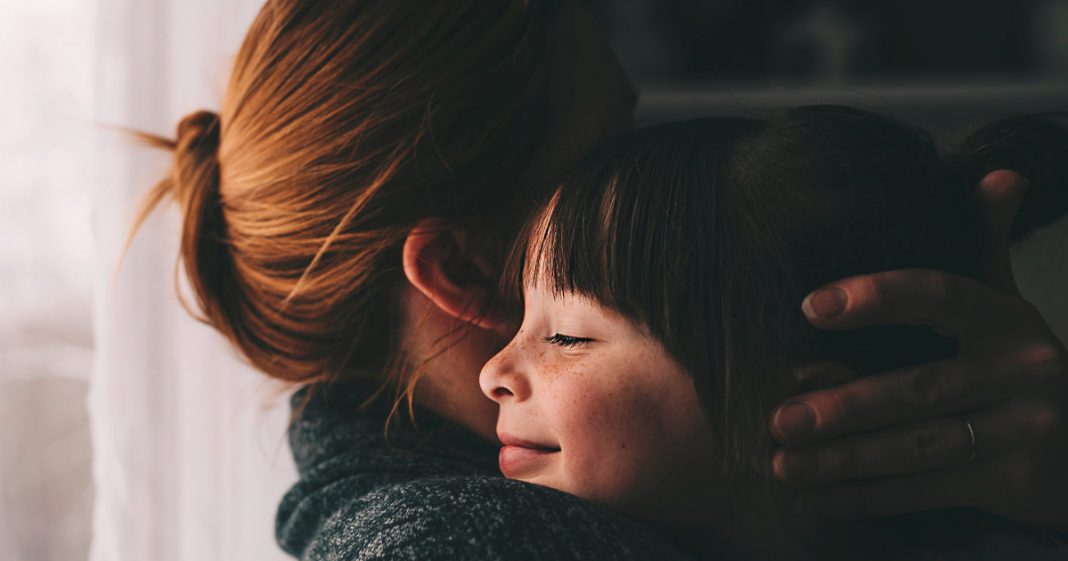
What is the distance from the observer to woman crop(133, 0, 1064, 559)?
73 centimetres

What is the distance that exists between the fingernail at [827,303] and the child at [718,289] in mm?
17

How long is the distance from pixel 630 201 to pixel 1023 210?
0.93 ft

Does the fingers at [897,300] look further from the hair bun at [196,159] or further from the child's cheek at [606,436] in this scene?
the hair bun at [196,159]

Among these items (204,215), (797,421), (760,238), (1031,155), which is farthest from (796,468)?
(204,215)

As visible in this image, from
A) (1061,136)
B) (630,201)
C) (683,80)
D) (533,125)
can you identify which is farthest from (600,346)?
(683,80)

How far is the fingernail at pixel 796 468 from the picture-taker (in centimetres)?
55

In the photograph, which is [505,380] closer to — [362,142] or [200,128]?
[362,142]

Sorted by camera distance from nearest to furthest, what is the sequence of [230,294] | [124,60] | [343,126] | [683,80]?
[343,126] → [230,294] → [124,60] → [683,80]

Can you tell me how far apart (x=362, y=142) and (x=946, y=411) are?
0.46 metres

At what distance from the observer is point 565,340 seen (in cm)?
62

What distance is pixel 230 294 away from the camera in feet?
2.77

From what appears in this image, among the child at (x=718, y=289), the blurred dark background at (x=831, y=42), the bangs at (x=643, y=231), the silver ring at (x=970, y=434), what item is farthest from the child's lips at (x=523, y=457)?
the blurred dark background at (x=831, y=42)

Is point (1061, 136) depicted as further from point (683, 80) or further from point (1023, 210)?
point (683, 80)

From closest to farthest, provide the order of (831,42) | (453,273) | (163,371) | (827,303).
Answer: (827,303), (453,273), (163,371), (831,42)
